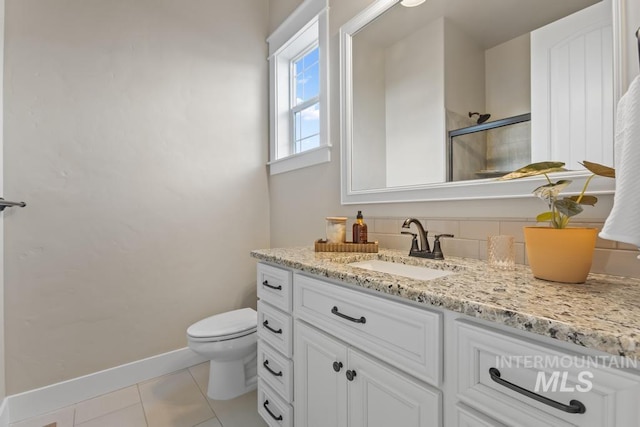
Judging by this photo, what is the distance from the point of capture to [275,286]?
4.41 ft

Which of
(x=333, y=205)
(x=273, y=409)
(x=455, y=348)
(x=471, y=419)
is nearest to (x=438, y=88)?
(x=333, y=205)

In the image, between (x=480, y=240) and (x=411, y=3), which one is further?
(x=411, y=3)

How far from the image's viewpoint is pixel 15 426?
59.9 inches

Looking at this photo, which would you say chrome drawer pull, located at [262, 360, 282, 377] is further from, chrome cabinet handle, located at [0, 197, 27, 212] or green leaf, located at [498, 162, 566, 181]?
chrome cabinet handle, located at [0, 197, 27, 212]

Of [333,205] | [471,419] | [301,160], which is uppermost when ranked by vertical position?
[301,160]

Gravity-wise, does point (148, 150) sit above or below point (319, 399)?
above

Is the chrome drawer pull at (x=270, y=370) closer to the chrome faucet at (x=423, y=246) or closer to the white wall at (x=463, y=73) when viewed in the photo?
the chrome faucet at (x=423, y=246)

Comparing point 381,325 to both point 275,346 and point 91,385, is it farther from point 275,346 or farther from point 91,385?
point 91,385

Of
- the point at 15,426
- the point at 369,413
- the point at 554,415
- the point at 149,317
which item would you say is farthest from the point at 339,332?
the point at 15,426

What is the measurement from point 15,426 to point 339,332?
1.89m

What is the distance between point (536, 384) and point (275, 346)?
105 centimetres

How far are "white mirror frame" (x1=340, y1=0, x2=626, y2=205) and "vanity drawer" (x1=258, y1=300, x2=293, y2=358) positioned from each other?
0.77 meters

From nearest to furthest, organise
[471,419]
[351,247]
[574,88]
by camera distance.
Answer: [471,419], [574,88], [351,247]

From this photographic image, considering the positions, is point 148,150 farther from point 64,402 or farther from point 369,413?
point 369,413
